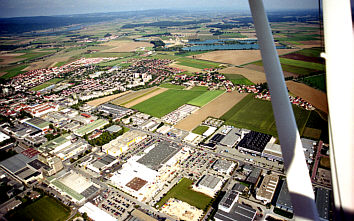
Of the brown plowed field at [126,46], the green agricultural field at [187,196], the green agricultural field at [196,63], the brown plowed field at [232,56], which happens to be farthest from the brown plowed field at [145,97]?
the brown plowed field at [126,46]

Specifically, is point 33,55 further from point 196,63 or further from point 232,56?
point 232,56

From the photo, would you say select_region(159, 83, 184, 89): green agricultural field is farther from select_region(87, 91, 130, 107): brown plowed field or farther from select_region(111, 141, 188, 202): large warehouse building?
select_region(111, 141, 188, 202): large warehouse building

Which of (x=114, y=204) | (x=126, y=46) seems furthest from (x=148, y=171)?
(x=126, y=46)

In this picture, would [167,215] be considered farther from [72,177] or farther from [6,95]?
[6,95]

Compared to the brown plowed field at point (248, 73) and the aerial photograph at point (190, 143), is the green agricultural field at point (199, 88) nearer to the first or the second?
the aerial photograph at point (190, 143)

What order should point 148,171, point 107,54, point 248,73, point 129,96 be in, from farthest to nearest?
1. point 107,54
2. point 248,73
3. point 129,96
4. point 148,171
